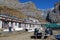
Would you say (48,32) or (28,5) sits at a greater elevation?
(28,5)

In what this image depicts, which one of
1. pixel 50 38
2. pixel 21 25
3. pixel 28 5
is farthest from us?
pixel 28 5

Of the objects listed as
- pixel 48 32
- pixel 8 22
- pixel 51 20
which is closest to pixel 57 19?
pixel 51 20

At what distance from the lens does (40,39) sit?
851 inches

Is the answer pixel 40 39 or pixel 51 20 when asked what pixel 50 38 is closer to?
pixel 40 39

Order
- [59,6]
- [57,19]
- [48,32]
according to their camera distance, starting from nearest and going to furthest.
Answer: [48,32]
[57,19]
[59,6]

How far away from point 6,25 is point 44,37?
14.5 meters

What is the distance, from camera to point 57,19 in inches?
4646

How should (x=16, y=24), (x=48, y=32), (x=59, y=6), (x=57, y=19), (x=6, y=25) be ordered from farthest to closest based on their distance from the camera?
(x=59, y=6), (x=57, y=19), (x=16, y=24), (x=6, y=25), (x=48, y=32)

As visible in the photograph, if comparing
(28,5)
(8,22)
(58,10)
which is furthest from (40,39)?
(28,5)

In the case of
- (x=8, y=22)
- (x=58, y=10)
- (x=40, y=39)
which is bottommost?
(x=40, y=39)

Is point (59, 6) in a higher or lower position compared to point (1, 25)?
higher

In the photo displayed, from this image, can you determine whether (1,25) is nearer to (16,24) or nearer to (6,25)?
(6,25)

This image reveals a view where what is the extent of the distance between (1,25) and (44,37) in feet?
43.1

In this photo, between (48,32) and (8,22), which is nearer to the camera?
(48,32)
